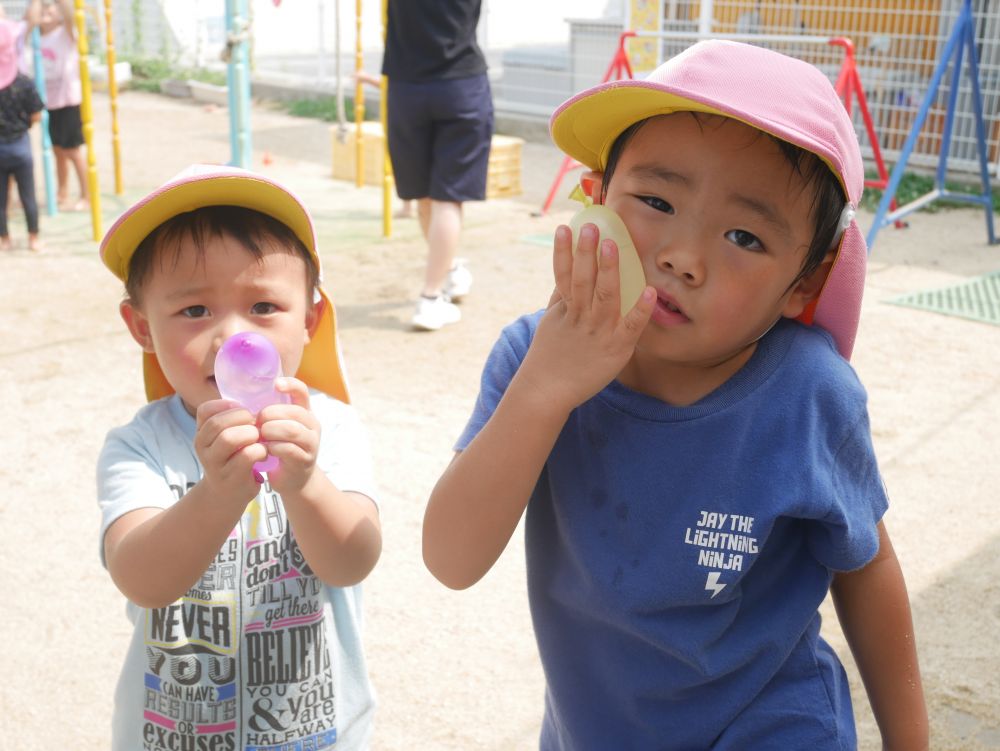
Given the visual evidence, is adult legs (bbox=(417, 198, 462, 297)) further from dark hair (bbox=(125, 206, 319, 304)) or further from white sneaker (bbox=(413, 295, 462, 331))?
dark hair (bbox=(125, 206, 319, 304))

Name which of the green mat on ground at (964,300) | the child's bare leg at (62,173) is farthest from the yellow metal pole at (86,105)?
the green mat on ground at (964,300)

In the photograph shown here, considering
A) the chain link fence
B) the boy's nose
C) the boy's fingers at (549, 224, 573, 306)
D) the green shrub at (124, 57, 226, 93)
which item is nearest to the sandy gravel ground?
the boy's nose

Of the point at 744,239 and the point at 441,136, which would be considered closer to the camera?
the point at 744,239

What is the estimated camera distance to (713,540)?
1419mm

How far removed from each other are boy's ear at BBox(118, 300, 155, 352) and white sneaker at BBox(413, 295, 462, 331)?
144 inches

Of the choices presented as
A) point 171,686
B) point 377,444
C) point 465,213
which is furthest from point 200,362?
point 465,213

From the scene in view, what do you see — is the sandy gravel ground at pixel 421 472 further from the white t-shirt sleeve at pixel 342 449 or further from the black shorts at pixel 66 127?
the white t-shirt sleeve at pixel 342 449

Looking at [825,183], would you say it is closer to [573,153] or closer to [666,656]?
[573,153]

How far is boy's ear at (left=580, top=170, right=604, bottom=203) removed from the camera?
5.13 ft

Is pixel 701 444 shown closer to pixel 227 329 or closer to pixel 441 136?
pixel 227 329

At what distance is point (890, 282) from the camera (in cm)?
655

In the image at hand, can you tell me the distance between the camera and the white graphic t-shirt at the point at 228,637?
1.70 m

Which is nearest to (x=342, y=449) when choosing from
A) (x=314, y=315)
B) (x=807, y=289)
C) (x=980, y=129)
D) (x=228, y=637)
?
(x=314, y=315)

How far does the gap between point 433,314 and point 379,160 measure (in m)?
4.17
